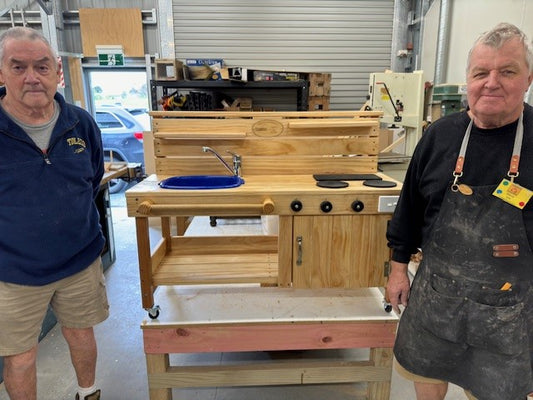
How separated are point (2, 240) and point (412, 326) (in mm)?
1592

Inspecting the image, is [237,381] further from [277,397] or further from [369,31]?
[369,31]

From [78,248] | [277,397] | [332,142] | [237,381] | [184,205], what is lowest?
[277,397]

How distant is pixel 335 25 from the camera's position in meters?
5.27

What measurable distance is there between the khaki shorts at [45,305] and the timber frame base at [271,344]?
261mm

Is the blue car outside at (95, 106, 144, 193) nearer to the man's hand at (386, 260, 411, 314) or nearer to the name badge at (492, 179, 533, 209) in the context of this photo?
the man's hand at (386, 260, 411, 314)

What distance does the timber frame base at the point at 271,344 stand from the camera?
5.66ft

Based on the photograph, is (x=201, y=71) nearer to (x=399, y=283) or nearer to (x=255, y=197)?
(x=255, y=197)

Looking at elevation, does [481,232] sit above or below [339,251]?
above

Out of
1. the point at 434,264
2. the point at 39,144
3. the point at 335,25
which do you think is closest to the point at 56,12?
the point at 335,25

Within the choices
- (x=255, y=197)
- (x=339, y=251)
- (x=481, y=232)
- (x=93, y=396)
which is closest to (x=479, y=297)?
(x=481, y=232)

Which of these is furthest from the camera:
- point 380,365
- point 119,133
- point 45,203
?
point 119,133

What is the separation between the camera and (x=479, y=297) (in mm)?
1226

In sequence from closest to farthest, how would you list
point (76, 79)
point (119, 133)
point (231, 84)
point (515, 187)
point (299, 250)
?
point (515, 187) → point (299, 250) → point (231, 84) → point (76, 79) → point (119, 133)

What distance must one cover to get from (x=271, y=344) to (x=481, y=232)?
104cm
